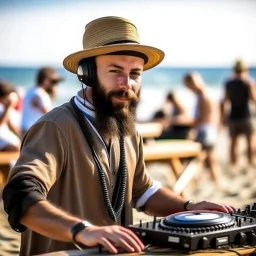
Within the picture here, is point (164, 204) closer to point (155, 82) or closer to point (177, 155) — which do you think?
point (177, 155)

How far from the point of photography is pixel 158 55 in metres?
3.35

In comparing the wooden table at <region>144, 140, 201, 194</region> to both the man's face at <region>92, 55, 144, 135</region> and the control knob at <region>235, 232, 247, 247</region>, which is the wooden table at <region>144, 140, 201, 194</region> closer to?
the man's face at <region>92, 55, 144, 135</region>

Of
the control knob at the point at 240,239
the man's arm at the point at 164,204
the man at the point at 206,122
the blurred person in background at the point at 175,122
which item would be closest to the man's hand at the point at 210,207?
the man's arm at the point at 164,204

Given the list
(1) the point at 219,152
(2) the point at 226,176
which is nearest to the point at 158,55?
(2) the point at 226,176

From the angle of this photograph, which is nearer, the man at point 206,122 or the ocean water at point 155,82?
the man at point 206,122

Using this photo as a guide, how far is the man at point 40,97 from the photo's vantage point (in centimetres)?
907

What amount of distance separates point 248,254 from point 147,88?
3911 cm

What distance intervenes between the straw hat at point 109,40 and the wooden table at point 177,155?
5.07m

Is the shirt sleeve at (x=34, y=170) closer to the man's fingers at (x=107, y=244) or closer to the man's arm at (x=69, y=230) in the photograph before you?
the man's arm at (x=69, y=230)

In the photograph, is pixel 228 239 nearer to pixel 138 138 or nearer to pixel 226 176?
pixel 138 138

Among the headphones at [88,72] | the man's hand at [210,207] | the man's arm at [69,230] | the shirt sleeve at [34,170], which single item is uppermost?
the headphones at [88,72]

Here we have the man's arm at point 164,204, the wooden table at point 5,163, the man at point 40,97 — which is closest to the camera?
the man's arm at point 164,204

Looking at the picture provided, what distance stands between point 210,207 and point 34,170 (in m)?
0.74

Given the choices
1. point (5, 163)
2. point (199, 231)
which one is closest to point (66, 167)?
point (199, 231)
